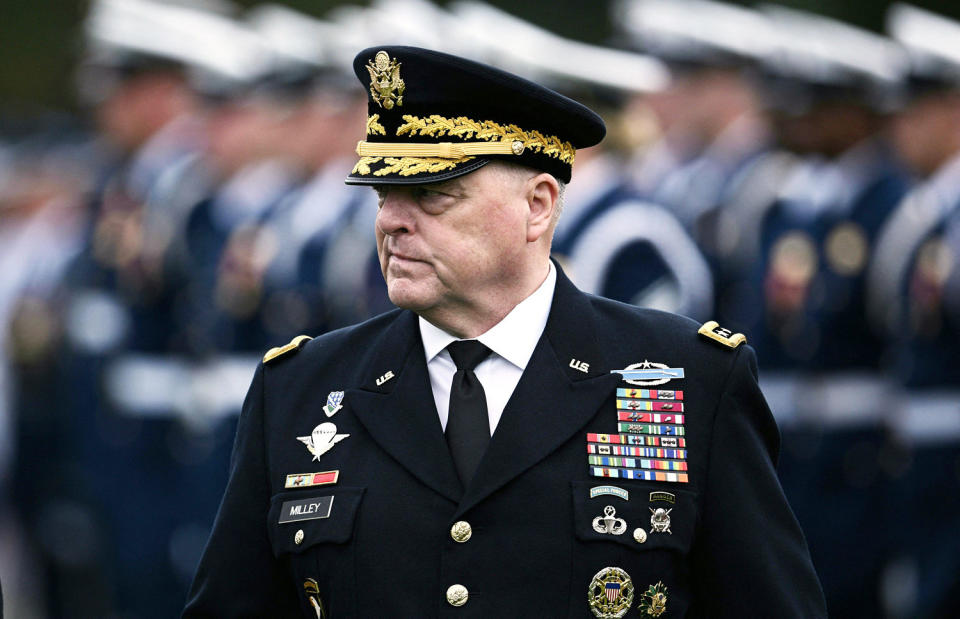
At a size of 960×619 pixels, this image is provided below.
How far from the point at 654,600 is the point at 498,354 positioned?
0.64 m

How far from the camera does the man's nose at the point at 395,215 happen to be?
4.05 meters

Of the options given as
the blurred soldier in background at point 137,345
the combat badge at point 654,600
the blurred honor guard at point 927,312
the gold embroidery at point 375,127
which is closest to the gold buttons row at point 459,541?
the combat badge at point 654,600

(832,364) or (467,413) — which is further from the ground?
(832,364)

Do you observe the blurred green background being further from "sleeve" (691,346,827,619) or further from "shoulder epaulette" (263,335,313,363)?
"sleeve" (691,346,827,619)

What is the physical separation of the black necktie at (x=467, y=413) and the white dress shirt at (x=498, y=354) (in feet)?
0.05

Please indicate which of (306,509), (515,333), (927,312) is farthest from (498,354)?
(927,312)

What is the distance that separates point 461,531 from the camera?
12.8 ft

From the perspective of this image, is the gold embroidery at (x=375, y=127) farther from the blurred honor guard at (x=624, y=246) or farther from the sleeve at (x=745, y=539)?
the blurred honor guard at (x=624, y=246)

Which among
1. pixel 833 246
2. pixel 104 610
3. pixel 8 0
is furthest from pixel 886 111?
pixel 8 0

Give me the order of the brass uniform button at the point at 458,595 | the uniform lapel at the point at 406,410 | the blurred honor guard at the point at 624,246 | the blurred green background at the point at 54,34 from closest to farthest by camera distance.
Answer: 1. the brass uniform button at the point at 458,595
2. the uniform lapel at the point at 406,410
3. the blurred honor guard at the point at 624,246
4. the blurred green background at the point at 54,34

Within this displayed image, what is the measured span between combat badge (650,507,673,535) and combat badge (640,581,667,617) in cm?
11

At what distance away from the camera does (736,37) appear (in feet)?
34.5

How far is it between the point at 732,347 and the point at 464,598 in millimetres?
826

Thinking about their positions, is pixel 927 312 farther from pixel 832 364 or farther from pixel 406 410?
pixel 406 410
